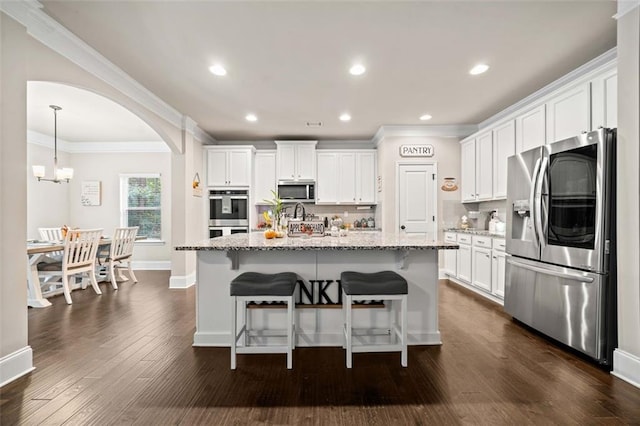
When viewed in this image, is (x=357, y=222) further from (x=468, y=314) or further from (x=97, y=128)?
(x=97, y=128)

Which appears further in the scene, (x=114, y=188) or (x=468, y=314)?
(x=114, y=188)

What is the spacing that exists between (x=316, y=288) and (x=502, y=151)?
3.35 meters

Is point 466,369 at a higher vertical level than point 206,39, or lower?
lower

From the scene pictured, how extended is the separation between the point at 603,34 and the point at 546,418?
3041 mm

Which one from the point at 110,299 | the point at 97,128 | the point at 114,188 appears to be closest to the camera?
the point at 110,299

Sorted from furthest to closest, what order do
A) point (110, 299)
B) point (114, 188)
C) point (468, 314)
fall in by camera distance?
1. point (114, 188)
2. point (110, 299)
3. point (468, 314)

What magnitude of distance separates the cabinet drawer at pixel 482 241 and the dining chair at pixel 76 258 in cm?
555

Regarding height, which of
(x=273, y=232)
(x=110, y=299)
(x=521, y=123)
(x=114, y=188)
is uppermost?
(x=521, y=123)

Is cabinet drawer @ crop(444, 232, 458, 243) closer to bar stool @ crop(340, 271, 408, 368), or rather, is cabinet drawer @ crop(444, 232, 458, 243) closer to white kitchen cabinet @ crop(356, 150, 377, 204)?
white kitchen cabinet @ crop(356, 150, 377, 204)

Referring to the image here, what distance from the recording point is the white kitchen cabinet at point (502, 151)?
158 inches

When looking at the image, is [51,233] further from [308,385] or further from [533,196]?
[533,196]

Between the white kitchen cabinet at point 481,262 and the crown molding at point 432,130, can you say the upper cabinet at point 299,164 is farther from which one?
the white kitchen cabinet at point 481,262

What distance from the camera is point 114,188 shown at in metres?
6.58

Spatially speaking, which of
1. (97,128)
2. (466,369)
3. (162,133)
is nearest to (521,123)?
Result: (466,369)
